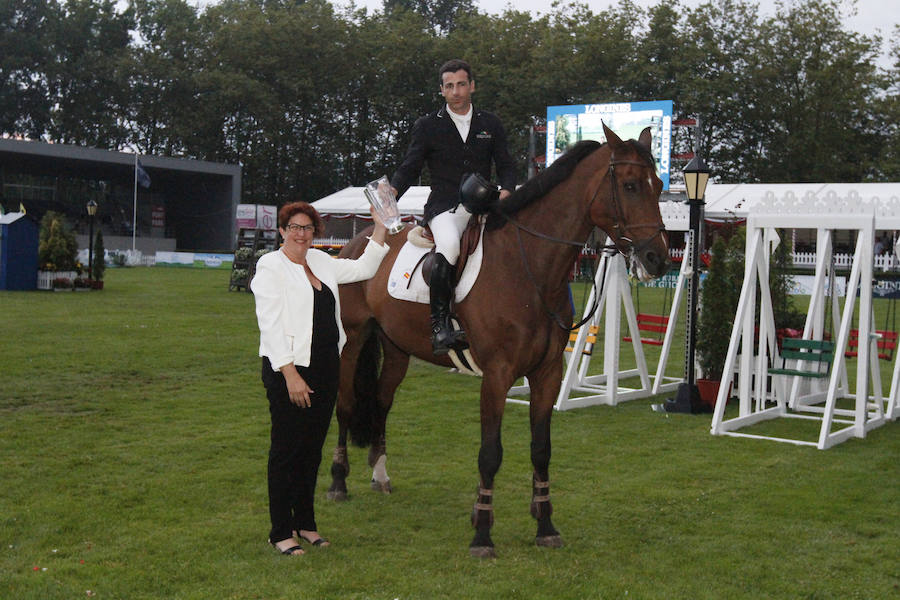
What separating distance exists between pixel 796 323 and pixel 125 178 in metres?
51.8

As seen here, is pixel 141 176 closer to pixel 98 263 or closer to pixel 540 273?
pixel 98 263

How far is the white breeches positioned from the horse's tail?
4.08 feet

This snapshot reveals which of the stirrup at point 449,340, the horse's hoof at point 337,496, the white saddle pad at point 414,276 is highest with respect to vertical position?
the white saddle pad at point 414,276

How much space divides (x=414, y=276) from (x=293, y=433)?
150 centimetres

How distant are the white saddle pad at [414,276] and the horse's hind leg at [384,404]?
2.04ft

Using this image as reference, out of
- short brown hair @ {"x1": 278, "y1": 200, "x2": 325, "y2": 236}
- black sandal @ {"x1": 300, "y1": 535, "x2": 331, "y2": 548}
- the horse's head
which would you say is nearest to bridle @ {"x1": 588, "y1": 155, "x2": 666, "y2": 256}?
the horse's head

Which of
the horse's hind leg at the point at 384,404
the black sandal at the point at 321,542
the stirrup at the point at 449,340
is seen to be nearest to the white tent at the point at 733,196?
the horse's hind leg at the point at 384,404

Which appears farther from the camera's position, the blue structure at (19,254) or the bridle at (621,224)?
the blue structure at (19,254)

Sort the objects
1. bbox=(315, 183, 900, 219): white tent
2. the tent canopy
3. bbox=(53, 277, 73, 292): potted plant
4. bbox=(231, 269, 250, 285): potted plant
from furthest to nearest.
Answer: the tent canopy → bbox=(315, 183, 900, 219): white tent → bbox=(231, 269, 250, 285): potted plant → bbox=(53, 277, 73, 292): potted plant

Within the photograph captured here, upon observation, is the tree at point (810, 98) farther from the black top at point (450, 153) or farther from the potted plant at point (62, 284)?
the black top at point (450, 153)

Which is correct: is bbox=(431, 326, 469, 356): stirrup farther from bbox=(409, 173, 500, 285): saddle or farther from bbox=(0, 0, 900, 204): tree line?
bbox=(0, 0, 900, 204): tree line

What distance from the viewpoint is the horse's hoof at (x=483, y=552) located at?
526cm

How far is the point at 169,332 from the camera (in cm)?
1683

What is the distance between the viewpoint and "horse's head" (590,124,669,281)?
5.07 m
